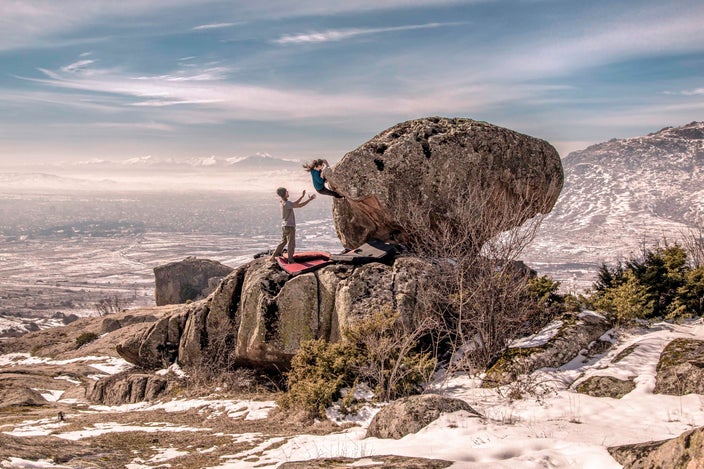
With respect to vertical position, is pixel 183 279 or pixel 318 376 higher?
pixel 318 376

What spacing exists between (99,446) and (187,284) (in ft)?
146

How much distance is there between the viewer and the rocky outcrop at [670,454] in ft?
17.3

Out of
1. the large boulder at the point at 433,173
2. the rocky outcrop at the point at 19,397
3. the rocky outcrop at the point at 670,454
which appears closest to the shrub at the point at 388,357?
the large boulder at the point at 433,173

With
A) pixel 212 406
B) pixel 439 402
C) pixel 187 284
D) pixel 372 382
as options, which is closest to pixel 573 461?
pixel 439 402

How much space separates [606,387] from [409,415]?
5.24 m

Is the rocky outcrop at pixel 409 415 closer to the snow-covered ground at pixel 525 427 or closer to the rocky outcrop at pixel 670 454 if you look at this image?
the snow-covered ground at pixel 525 427

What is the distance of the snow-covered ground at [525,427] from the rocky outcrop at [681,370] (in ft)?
0.78

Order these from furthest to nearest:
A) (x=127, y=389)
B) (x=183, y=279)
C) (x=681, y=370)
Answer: (x=183, y=279)
(x=127, y=389)
(x=681, y=370)

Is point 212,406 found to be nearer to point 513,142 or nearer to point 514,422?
point 514,422

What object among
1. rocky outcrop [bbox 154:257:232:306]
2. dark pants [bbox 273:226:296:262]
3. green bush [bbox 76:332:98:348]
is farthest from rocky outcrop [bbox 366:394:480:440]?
rocky outcrop [bbox 154:257:232:306]

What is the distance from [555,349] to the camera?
1387cm

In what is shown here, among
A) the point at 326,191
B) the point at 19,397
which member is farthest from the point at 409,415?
the point at 19,397

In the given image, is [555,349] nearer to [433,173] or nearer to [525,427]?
[525,427]

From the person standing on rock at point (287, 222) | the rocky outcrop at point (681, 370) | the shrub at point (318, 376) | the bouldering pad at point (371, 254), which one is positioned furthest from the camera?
the bouldering pad at point (371, 254)
